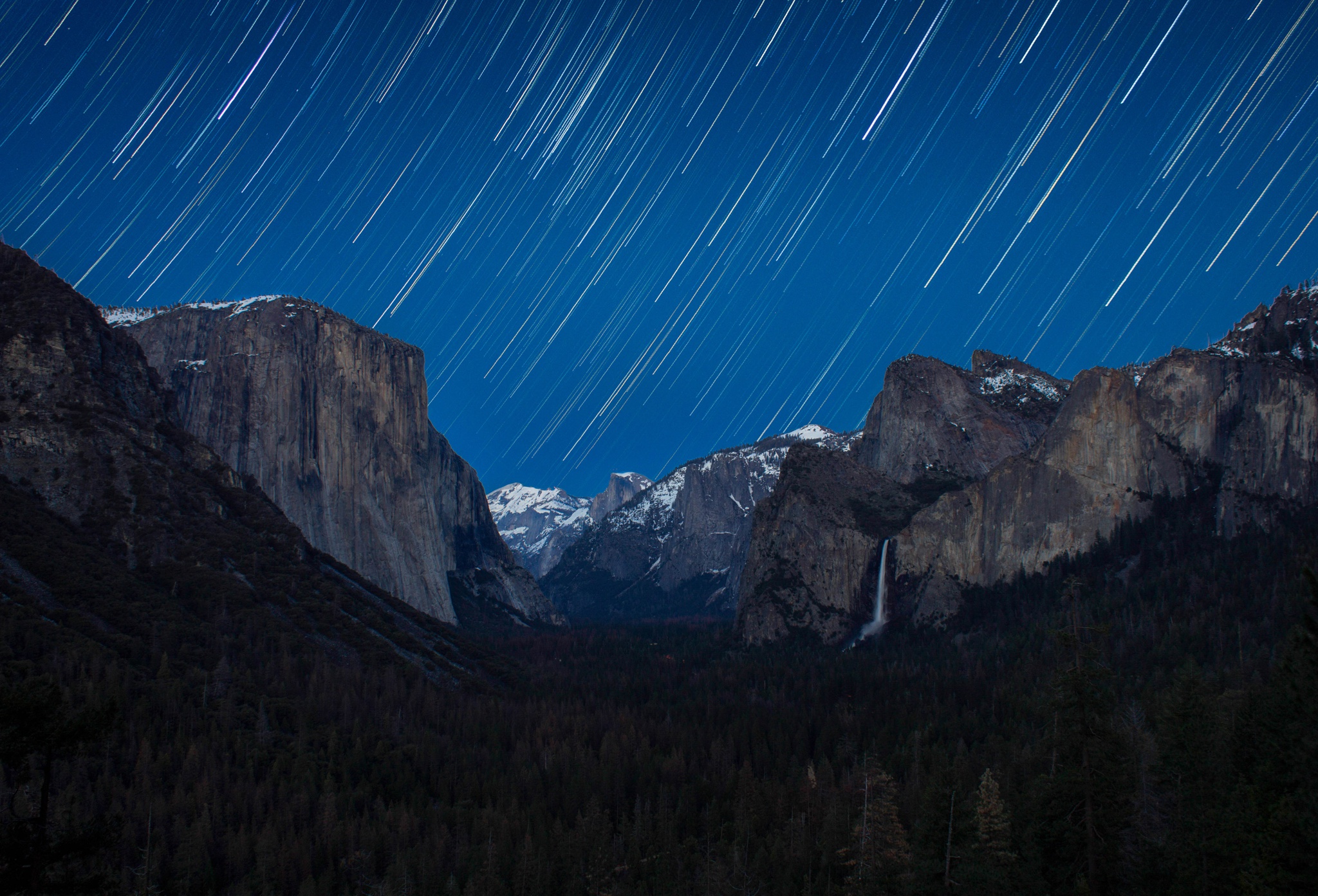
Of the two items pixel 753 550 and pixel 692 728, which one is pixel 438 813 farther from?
pixel 753 550

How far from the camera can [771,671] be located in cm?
12788

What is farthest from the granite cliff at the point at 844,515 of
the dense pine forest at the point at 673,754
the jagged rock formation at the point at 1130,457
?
the dense pine forest at the point at 673,754

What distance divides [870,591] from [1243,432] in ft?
→ 237

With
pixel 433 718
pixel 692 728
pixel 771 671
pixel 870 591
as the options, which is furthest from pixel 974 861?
pixel 870 591

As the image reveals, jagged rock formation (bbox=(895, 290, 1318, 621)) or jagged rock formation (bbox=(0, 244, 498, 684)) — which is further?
jagged rock formation (bbox=(895, 290, 1318, 621))

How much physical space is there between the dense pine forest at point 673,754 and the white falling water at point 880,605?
86.8ft

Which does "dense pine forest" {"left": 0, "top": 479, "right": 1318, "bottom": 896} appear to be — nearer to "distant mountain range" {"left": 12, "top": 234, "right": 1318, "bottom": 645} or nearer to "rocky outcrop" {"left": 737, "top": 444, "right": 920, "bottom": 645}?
"distant mountain range" {"left": 12, "top": 234, "right": 1318, "bottom": 645}

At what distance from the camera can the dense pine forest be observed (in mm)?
26484

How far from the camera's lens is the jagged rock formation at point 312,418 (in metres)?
150

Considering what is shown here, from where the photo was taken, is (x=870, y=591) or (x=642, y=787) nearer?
(x=642, y=787)

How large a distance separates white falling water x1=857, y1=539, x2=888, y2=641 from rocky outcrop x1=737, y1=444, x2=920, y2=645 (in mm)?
997

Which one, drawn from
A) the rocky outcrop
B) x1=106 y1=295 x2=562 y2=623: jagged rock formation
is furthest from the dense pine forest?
x1=106 y1=295 x2=562 y2=623: jagged rock formation

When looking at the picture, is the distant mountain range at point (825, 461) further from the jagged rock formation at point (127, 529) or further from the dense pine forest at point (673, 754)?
the dense pine forest at point (673, 754)

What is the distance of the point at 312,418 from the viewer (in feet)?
522
